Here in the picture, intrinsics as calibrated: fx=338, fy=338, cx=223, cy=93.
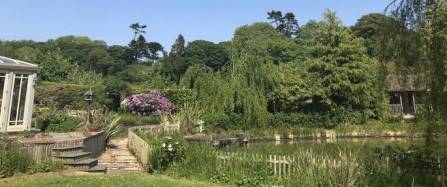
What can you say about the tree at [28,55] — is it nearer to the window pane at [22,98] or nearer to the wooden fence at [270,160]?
the window pane at [22,98]

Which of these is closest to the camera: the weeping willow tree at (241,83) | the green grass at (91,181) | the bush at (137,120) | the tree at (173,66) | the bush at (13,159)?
the green grass at (91,181)

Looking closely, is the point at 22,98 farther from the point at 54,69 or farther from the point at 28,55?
the point at 28,55

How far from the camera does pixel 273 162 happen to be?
783 cm

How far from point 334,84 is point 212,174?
1802 cm

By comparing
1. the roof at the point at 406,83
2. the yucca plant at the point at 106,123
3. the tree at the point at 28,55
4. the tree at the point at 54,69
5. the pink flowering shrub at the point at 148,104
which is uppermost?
the tree at the point at 28,55

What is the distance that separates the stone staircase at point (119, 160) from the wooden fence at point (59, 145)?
1.38ft

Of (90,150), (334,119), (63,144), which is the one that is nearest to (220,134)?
(334,119)

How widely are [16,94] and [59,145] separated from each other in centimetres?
429

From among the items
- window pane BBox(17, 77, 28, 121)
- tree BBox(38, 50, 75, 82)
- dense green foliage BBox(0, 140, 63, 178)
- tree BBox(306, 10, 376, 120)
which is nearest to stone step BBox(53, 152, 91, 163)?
dense green foliage BBox(0, 140, 63, 178)

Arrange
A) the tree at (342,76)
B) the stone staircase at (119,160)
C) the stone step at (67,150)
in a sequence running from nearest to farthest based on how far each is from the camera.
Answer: the stone step at (67,150) < the stone staircase at (119,160) < the tree at (342,76)

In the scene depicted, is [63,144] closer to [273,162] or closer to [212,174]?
[212,174]

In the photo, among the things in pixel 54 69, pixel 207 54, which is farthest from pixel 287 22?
pixel 54 69

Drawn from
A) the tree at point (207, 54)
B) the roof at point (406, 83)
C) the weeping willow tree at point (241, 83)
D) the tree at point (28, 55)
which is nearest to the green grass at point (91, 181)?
the roof at point (406, 83)

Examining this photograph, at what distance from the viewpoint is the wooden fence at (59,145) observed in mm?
8188
